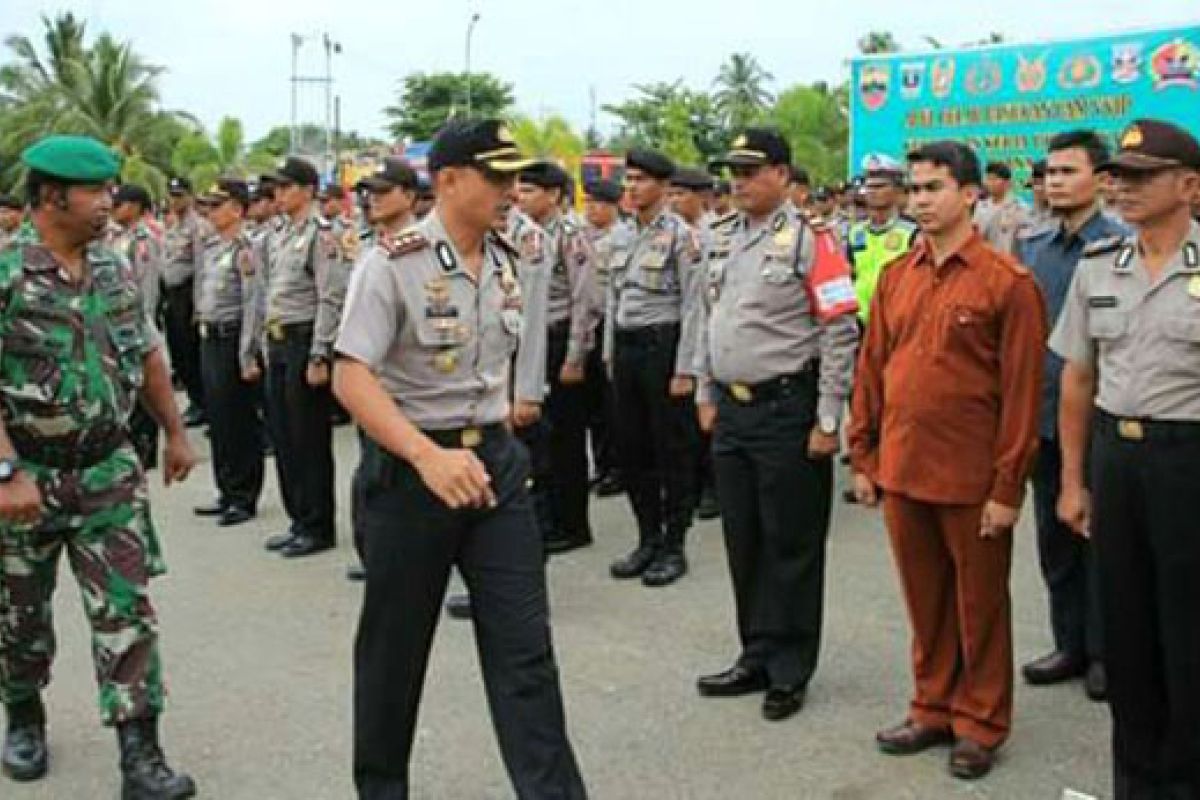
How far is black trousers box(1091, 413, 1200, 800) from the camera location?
3.37 m

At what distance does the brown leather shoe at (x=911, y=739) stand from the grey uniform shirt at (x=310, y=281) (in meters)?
3.71

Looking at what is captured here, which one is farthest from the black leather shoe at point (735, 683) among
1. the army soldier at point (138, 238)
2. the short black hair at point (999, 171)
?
the short black hair at point (999, 171)

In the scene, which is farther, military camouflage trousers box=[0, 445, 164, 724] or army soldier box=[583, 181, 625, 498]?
army soldier box=[583, 181, 625, 498]

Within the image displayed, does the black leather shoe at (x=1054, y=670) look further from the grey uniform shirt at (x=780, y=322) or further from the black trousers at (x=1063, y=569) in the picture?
the grey uniform shirt at (x=780, y=322)

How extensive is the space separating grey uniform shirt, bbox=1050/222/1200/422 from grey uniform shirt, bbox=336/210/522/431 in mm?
1630

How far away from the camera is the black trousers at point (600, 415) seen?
26.2ft

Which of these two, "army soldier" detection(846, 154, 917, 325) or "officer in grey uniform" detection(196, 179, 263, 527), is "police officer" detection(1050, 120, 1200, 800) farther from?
"officer in grey uniform" detection(196, 179, 263, 527)

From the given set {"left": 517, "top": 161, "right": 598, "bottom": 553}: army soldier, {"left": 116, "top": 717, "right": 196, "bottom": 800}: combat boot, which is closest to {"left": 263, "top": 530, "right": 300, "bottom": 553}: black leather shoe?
{"left": 517, "top": 161, "right": 598, "bottom": 553}: army soldier

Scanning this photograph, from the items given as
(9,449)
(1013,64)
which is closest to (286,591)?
(9,449)

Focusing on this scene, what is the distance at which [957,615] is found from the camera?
13.5 ft

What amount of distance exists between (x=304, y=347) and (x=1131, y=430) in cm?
469

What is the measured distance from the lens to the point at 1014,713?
4.46m

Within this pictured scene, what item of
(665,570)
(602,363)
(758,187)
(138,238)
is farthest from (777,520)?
(138,238)

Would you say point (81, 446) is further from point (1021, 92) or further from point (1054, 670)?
point (1021, 92)
